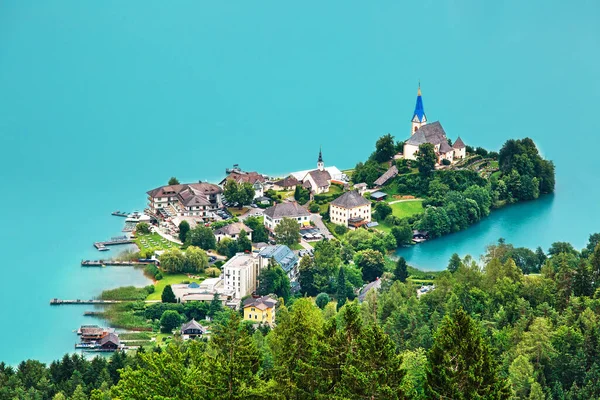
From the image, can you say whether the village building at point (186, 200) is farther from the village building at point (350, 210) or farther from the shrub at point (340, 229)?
the shrub at point (340, 229)

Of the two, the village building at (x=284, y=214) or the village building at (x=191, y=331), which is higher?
the village building at (x=284, y=214)

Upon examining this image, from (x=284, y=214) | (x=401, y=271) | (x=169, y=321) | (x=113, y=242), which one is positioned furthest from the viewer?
(x=284, y=214)

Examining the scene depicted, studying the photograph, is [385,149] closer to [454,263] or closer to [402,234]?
[402,234]

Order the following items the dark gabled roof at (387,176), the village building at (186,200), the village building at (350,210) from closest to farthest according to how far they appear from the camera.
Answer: the village building at (350,210), the village building at (186,200), the dark gabled roof at (387,176)

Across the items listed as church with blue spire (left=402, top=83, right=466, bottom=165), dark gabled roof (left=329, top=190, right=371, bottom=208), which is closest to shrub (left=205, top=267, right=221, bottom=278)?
dark gabled roof (left=329, top=190, right=371, bottom=208)

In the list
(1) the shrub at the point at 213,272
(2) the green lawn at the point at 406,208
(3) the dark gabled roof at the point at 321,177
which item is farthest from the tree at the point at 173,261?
(2) the green lawn at the point at 406,208

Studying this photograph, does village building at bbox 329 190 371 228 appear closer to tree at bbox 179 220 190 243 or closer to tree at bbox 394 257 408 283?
tree at bbox 179 220 190 243

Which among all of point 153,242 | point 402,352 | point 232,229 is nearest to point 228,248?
point 232,229
